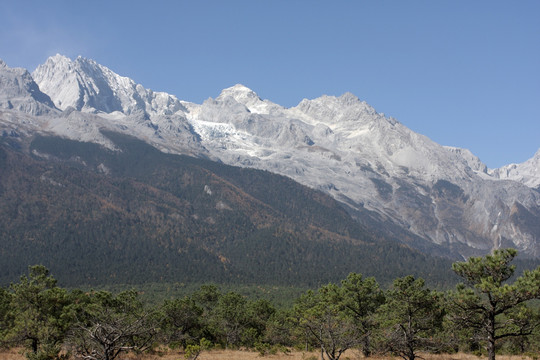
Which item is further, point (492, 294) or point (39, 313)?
point (39, 313)

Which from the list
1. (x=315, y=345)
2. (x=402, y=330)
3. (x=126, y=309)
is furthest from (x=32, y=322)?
(x=315, y=345)

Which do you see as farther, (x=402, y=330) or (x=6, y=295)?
(x=6, y=295)

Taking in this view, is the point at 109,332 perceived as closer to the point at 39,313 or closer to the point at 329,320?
the point at 329,320

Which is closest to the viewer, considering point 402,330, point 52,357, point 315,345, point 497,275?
point 497,275

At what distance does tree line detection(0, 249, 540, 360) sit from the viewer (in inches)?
1544

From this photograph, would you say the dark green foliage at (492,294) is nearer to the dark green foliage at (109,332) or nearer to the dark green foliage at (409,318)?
the dark green foliage at (409,318)

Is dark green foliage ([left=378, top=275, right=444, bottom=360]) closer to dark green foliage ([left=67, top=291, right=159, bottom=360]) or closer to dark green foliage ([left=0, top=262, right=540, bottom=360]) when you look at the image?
dark green foliage ([left=0, top=262, right=540, bottom=360])

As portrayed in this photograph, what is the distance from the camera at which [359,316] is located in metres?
66.9

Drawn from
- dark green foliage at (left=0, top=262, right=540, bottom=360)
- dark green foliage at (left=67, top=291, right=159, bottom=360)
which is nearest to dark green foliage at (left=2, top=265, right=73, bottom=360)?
dark green foliage at (left=0, top=262, right=540, bottom=360)

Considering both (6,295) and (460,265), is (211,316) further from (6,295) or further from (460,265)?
(460,265)

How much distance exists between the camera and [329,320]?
42781mm

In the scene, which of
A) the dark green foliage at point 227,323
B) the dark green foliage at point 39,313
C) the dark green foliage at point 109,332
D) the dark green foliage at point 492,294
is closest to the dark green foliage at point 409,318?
the dark green foliage at point 227,323

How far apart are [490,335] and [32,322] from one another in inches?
1770

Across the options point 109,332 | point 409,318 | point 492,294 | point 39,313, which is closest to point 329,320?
point 409,318
